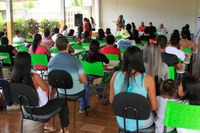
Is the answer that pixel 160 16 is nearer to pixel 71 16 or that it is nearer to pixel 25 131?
pixel 71 16

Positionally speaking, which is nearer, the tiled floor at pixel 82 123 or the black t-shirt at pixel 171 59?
the tiled floor at pixel 82 123

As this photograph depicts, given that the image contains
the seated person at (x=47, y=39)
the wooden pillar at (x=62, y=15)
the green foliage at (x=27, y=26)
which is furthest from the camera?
the wooden pillar at (x=62, y=15)

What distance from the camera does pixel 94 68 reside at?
4.40m

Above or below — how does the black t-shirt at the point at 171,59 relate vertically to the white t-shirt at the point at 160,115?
above

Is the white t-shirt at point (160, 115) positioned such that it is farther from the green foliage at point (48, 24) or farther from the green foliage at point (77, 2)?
the green foliage at point (77, 2)

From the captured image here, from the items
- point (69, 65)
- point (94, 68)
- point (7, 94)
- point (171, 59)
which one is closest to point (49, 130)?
point (69, 65)

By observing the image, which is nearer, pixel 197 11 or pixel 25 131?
pixel 25 131

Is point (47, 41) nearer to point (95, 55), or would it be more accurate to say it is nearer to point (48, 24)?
point (95, 55)

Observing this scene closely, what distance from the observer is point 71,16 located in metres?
13.8

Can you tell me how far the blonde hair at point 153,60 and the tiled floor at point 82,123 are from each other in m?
1.14

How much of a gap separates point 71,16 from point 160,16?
5.02 m

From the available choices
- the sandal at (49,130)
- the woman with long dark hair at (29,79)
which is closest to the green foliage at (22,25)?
the sandal at (49,130)

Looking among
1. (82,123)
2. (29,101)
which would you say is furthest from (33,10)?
(29,101)

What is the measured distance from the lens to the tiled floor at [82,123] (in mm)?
3678
